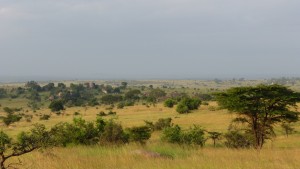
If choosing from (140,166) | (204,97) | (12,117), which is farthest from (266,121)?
(204,97)

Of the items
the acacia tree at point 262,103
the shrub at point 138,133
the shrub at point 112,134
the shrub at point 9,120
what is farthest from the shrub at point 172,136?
the shrub at point 9,120

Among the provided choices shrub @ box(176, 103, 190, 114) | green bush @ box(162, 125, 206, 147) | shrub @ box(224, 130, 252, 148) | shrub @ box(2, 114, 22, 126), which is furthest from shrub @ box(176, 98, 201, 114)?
shrub @ box(224, 130, 252, 148)

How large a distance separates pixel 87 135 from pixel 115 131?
2279 mm

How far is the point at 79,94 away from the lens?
14038 cm

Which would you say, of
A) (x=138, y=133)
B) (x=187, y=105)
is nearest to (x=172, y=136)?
(x=138, y=133)

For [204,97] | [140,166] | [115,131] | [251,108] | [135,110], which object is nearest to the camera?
[140,166]

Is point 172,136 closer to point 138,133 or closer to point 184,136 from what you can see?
point 184,136

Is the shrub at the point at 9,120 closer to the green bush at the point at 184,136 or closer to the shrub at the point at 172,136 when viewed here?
the green bush at the point at 184,136

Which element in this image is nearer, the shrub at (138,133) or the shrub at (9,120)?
the shrub at (138,133)

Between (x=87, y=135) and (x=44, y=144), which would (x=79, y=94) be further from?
(x=44, y=144)

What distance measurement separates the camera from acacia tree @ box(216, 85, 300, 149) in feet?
73.6

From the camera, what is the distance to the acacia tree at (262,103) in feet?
73.6

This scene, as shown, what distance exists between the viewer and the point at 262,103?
903 inches

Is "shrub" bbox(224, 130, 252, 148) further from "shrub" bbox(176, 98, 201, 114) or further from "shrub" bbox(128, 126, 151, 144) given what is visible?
"shrub" bbox(176, 98, 201, 114)
